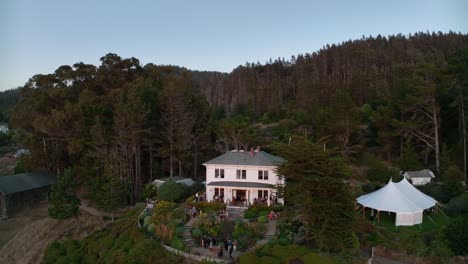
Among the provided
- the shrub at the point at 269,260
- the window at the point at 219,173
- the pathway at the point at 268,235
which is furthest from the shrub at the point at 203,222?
the window at the point at 219,173

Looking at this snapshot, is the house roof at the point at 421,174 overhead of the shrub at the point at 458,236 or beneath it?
overhead

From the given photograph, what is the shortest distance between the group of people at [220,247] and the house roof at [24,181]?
23971 mm

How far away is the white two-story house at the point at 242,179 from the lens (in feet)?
94.4

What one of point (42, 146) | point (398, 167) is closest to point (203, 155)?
point (42, 146)

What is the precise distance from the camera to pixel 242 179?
1182 inches

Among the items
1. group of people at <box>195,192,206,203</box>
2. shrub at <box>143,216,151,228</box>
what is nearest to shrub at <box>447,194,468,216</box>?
group of people at <box>195,192,206,203</box>

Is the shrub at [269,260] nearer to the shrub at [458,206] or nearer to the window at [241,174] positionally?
the window at [241,174]

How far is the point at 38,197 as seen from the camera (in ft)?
129

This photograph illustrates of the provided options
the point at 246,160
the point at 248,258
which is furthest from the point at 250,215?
the point at 248,258

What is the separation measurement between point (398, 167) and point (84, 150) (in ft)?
107

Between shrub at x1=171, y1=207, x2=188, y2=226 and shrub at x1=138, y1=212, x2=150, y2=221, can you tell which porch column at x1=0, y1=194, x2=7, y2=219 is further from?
shrub at x1=171, y1=207, x2=188, y2=226

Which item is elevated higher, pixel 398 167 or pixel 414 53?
pixel 414 53

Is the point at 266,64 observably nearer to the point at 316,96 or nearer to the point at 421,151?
the point at 316,96

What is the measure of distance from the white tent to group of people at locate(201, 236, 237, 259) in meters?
10.9
